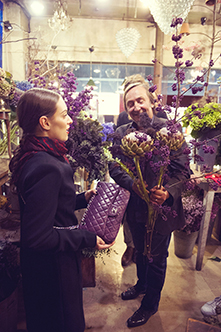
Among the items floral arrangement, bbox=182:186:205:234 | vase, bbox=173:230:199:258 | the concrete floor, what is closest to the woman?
the concrete floor

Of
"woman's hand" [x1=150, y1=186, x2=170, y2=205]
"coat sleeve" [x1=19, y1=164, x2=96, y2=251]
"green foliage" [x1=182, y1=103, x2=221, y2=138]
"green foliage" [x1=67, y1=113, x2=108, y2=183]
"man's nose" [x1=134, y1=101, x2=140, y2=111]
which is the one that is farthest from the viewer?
"green foliage" [x1=182, y1=103, x2=221, y2=138]

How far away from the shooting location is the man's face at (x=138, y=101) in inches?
59.5

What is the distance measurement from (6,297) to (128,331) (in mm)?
924

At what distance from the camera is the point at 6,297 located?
1455 mm

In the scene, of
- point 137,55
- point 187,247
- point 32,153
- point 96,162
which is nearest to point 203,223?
point 187,247

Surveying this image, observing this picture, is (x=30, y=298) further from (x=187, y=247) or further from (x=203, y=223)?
(x=187, y=247)

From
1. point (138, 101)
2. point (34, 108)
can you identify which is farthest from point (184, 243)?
point (34, 108)

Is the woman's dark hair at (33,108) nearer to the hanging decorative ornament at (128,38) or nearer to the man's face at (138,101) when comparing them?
the man's face at (138,101)

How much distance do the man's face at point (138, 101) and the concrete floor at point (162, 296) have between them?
93cm

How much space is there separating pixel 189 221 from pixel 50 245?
176cm

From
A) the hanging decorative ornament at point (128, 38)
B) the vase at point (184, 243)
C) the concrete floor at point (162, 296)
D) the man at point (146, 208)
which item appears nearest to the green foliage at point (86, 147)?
the man at point (146, 208)

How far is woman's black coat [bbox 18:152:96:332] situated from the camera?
0.91 metres

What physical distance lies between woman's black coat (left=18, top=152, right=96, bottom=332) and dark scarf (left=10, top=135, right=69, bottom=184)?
0.09 ft

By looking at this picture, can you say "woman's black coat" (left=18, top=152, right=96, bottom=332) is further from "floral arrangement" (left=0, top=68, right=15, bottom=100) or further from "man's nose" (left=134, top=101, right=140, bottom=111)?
"floral arrangement" (left=0, top=68, right=15, bottom=100)
